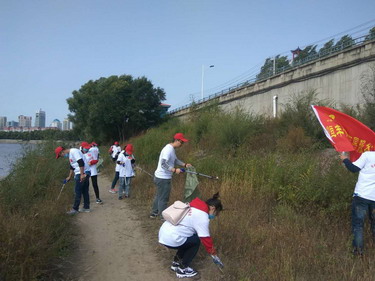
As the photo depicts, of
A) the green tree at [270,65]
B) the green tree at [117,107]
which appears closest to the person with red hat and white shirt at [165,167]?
the green tree at [270,65]

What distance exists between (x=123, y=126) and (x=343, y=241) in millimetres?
28772

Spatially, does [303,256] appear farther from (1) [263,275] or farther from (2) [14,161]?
(2) [14,161]

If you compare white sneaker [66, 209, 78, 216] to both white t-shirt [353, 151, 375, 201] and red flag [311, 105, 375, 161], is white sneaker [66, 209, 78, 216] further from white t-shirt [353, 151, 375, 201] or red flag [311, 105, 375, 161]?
white t-shirt [353, 151, 375, 201]

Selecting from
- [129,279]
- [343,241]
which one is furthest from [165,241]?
[343,241]

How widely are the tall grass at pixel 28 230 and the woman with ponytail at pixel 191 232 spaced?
1.44 meters

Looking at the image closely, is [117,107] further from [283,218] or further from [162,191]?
[283,218]

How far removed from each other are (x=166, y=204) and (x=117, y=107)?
2529cm

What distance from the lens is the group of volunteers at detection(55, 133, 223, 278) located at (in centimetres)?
343

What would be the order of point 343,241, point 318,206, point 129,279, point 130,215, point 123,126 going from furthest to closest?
point 123,126 < point 130,215 < point 318,206 < point 343,241 < point 129,279

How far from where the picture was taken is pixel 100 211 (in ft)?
23.1

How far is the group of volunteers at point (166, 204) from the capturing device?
343 cm

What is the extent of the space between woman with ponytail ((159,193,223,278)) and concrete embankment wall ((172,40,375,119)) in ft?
36.0

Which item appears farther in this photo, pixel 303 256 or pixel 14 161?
pixel 14 161

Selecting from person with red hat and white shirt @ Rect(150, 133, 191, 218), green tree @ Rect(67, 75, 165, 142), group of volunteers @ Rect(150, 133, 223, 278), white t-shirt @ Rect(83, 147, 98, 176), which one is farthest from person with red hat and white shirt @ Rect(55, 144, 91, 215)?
green tree @ Rect(67, 75, 165, 142)
